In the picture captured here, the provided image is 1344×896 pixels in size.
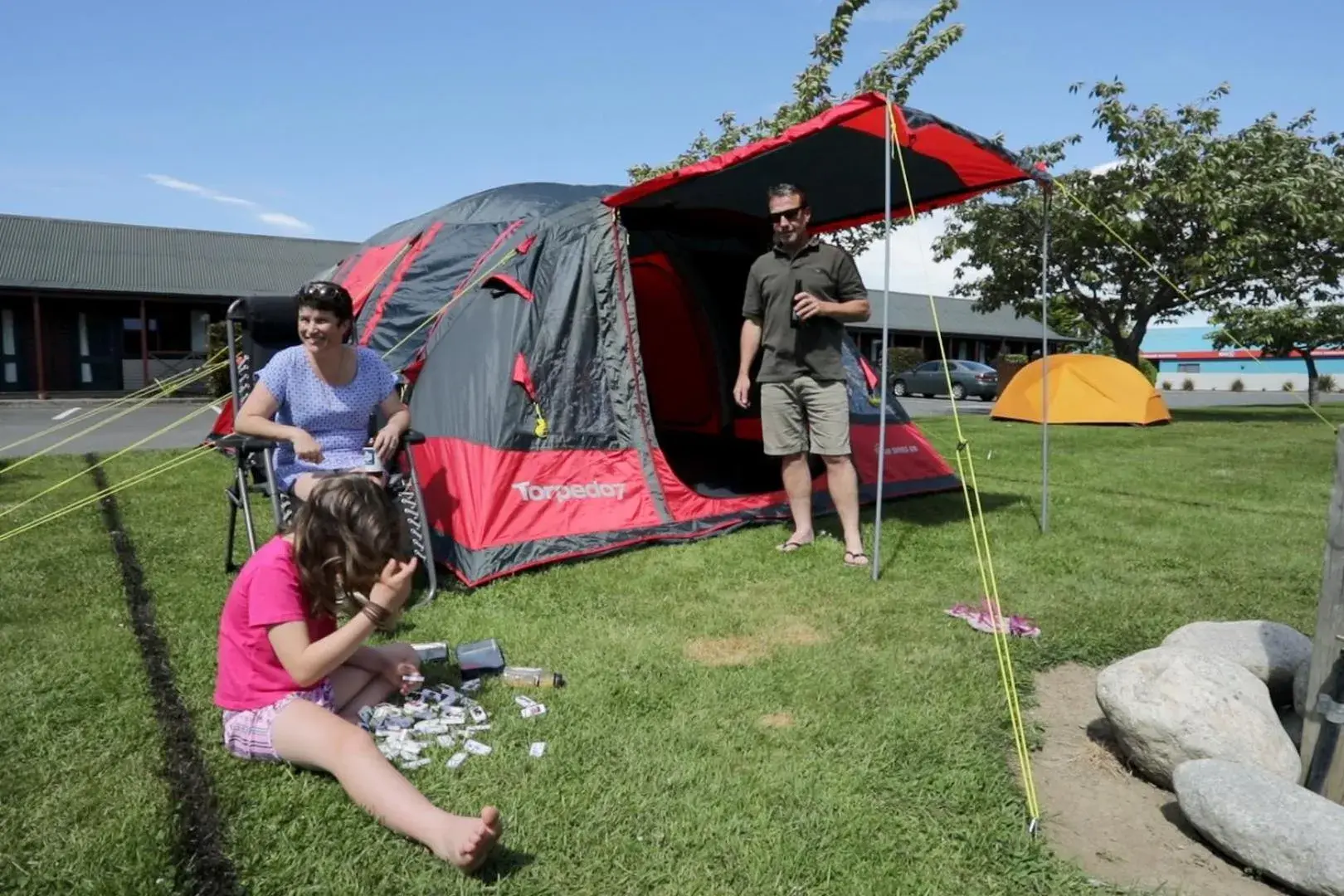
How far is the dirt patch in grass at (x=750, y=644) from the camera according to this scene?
3.35m

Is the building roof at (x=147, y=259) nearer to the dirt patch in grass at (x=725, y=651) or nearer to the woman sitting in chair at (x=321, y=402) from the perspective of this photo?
the woman sitting in chair at (x=321, y=402)

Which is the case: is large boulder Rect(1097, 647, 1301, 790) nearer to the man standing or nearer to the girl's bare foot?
the girl's bare foot

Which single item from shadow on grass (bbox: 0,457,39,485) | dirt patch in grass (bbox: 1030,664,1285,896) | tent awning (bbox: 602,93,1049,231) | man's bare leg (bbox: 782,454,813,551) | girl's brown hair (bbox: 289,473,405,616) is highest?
tent awning (bbox: 602,93,1049,231)

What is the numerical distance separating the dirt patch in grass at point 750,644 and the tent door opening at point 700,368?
229cm

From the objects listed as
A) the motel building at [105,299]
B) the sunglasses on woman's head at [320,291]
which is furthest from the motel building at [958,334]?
the sunglasses on woman's head at [320,291]

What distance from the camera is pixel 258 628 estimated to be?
2.38m

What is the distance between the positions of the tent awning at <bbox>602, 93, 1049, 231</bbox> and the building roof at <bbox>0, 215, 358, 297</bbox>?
20.5m

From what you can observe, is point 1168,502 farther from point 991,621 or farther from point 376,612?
point 376,612

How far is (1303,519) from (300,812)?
6.14m

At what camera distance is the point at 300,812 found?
2.27 metres

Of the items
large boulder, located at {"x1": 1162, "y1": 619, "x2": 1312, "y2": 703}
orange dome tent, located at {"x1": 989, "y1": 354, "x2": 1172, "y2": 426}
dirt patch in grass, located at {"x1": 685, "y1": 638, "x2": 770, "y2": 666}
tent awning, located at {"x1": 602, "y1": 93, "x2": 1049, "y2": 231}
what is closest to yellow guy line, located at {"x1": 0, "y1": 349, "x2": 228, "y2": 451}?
tent awning, located at {"x1": 602, "y1": 93, "x2": 1049, "y2": 231}

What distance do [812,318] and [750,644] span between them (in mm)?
1930

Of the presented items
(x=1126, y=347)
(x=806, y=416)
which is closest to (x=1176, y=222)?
(x=1126, y=347)

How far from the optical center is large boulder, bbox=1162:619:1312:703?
284 centimetres
